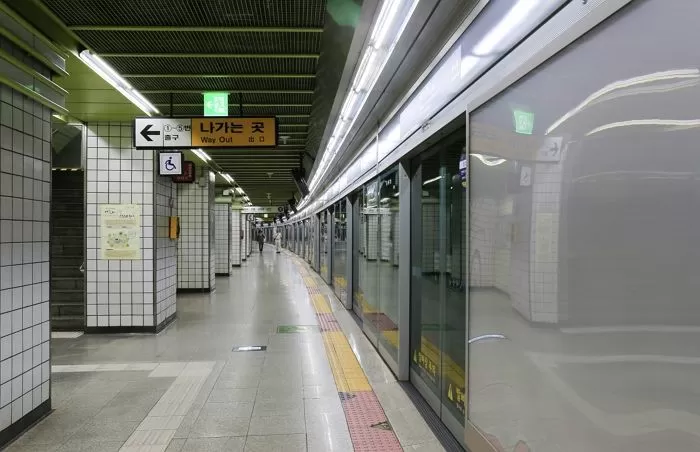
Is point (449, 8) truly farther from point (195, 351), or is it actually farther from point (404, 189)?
point (195, 351)

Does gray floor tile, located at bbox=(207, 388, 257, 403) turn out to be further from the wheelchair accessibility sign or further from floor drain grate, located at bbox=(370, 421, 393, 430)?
the wheelchair accessibility sign

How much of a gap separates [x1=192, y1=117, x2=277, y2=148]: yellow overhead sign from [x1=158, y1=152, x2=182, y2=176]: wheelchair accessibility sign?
175cm

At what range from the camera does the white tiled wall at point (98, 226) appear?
648 centimetres

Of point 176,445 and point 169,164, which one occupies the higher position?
point 169,164

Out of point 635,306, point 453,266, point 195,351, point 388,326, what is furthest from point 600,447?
point 195,351

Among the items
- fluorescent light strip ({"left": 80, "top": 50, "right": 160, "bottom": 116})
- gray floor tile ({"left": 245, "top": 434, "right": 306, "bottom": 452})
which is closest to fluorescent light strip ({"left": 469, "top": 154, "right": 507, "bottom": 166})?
gray floor tile ({"left": 245, "top": 434, "right": 306, "bottom": 452})

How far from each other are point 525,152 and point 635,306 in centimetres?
83

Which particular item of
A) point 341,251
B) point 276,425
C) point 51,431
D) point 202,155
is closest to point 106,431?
point 51,431

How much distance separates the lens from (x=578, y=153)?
1556 millimetres

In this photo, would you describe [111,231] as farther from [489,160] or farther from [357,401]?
[489,160]

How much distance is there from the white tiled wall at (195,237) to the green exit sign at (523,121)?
996cm

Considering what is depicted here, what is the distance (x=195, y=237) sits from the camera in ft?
36.7

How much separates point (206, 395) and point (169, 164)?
375cm

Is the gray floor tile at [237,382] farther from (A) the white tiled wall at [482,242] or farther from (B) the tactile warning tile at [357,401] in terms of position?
(A) the white tiled wall at [482,242]
